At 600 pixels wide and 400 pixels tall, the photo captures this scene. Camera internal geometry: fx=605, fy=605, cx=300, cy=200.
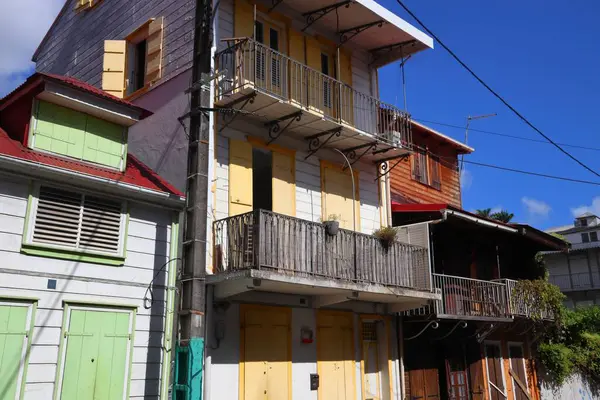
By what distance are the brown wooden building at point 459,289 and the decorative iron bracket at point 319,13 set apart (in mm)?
5615

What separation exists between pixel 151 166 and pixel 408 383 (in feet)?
28.6

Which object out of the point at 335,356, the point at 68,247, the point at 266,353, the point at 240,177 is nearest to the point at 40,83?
the point at 68,247

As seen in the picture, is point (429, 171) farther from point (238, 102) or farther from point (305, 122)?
point (238, 102)

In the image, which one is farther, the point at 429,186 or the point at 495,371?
the point at 429,186

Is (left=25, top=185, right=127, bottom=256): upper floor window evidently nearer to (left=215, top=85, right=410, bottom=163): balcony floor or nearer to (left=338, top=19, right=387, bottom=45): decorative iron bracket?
(left=215, top=85, right=410, bottom=163): balcony floor

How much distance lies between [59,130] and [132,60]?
5214mm

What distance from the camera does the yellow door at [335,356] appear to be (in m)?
13.8

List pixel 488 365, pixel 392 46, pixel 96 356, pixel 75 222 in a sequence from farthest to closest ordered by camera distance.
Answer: pixel 488 365 → pixel 392 46 → pixel 75 222 → pixel 96 356

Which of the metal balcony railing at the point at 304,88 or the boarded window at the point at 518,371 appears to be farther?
the boarded window at the point at 518,371

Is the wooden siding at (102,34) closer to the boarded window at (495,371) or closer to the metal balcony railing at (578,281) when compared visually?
the boarded window at (495,371)

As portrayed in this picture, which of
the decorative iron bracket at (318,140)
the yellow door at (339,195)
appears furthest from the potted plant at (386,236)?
the decorative iron bracket at (318,140)

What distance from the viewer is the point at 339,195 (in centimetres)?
1548

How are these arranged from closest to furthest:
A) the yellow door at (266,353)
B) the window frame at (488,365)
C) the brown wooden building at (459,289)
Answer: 1. the yellow door at (266,353)
2. the brown wooden building at (459,289)
3. the window frame at (488,365)

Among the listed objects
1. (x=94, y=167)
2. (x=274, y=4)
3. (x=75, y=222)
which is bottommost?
(x=75, y=222)
